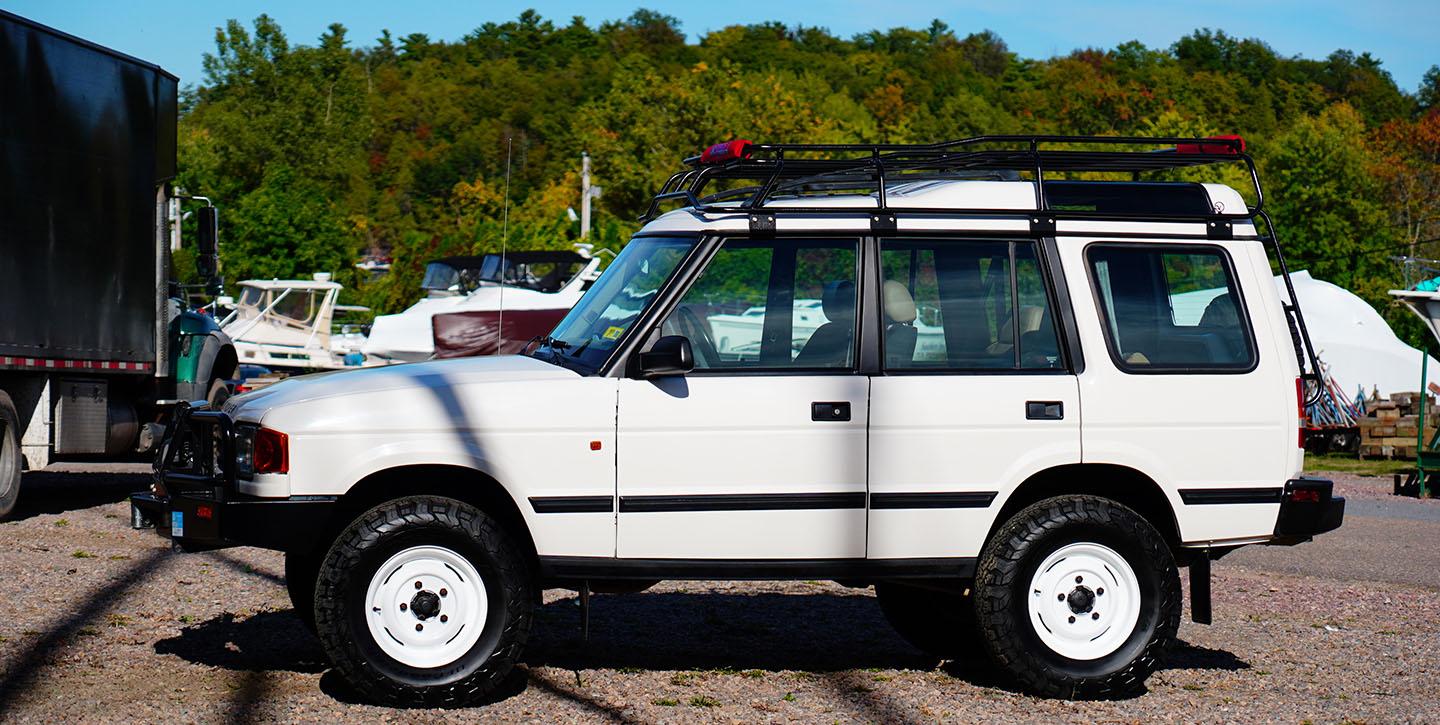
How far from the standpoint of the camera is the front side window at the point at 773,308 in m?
6.92

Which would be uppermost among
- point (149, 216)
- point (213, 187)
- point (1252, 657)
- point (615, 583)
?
point (213, 187)

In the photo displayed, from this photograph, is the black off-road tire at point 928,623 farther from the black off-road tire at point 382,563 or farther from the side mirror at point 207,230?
the side mirror at point 207,230

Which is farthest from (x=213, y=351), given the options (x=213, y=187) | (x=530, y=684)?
(x=213, y=187)

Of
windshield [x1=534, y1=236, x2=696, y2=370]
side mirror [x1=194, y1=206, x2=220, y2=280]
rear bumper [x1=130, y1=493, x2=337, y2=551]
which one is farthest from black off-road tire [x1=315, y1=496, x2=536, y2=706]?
side mirror [x1=194, y1=206, x2=220, y2=280]

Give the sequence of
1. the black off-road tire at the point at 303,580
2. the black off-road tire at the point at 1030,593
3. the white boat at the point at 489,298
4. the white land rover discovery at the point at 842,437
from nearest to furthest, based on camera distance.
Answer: the white land rover discovery at the point at 842,437 → the black off-road tire at the point at 1030,593 → the black off-road tire at the point at 303,580 → the white boat at the point at 489,298

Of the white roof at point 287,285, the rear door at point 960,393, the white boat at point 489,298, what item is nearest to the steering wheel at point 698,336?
the rear door at point 960,393

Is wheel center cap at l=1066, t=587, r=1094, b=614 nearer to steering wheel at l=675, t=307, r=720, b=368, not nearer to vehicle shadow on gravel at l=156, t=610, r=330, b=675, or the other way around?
steering wheel at l=675, t=307, r=720, b=368

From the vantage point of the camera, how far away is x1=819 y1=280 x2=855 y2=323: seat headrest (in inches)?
278

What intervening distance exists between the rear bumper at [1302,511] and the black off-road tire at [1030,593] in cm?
56

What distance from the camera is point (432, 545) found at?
21.8 ft

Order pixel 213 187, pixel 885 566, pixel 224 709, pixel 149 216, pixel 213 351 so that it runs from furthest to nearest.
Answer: pixel 213 187, pixel 213 351, pixel 149 216, pixel 885 566, pixel 224 709

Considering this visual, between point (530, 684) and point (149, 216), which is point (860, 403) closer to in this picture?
point (530, 684)

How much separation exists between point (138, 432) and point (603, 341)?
8679 millimetres

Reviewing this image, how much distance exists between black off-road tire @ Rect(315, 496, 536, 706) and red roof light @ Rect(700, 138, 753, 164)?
81.4 inches
